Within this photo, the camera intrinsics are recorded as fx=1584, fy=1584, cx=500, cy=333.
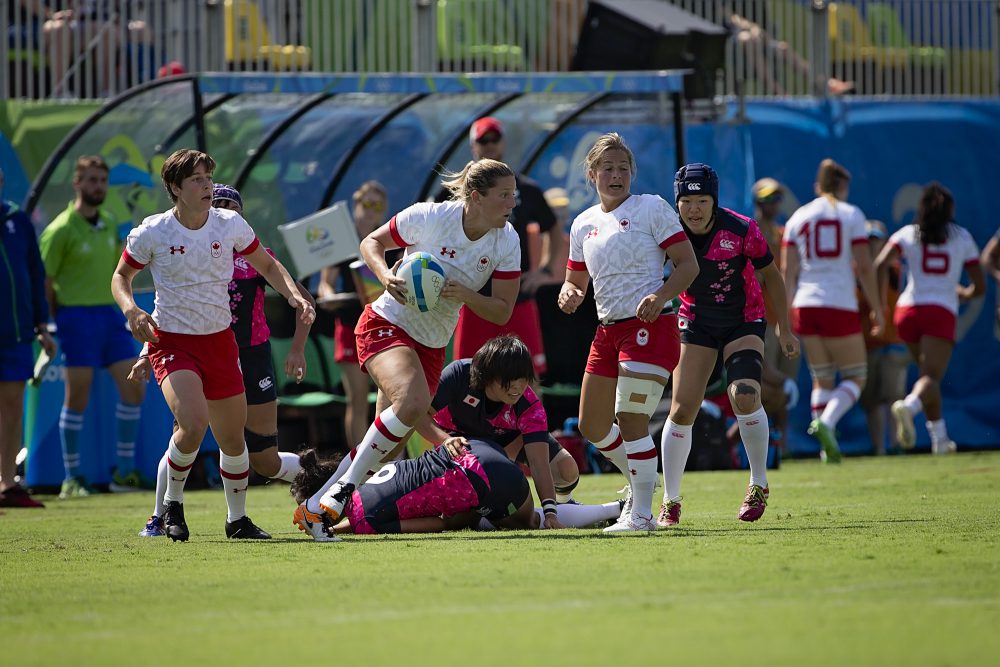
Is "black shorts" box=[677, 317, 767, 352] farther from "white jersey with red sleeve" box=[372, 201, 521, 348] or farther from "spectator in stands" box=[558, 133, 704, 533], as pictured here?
"white jersey with red sleeve" box=[372, 201, 521, 348]

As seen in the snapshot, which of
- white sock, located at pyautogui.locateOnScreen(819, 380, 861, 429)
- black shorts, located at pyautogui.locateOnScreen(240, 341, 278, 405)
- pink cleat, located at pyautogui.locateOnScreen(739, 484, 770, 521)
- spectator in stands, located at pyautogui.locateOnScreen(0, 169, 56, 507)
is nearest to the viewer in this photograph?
pink cleat, located at pyautogui.locateOnScreen(739, 484, 770, 521)

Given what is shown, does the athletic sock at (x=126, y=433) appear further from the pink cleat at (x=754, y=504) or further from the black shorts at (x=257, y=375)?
the pink cleat at (x=754, y=504)

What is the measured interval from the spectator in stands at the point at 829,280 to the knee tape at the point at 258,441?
6.22 m

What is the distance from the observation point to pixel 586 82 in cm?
1430

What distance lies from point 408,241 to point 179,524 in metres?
1.99

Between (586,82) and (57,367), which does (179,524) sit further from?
(586,82)

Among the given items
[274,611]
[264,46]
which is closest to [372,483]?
[274,611]

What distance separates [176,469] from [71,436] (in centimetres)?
502

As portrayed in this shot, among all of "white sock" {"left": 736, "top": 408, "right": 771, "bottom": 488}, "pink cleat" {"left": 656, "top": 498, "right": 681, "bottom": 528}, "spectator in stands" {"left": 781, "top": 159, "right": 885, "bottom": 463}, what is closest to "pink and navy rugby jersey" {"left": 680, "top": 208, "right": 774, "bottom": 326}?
"white sock" {"left": 736, "top": 408, "right": 771, "bottom": 488}

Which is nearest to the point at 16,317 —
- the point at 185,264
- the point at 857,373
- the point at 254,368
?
the point at 254,368

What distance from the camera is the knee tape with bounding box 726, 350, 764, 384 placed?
8.84m

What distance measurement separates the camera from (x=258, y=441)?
971cm

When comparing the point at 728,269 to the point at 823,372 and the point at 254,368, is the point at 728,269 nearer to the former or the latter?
the point at 254,368

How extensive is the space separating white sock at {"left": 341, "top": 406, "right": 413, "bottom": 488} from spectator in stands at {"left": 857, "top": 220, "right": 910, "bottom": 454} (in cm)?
929
